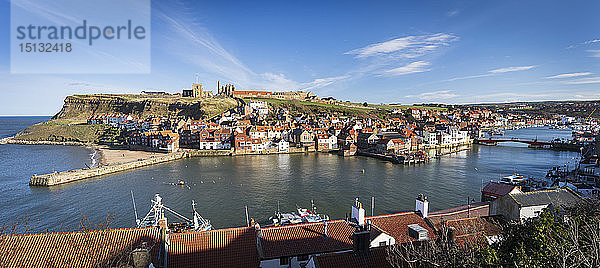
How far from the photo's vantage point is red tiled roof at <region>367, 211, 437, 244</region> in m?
11.4

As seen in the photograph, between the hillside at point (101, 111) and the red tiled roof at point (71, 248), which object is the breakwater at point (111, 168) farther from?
the hillside at point (101, 111)

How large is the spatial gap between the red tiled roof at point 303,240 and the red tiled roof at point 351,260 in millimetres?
1871

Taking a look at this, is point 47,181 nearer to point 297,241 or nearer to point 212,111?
point 297,241

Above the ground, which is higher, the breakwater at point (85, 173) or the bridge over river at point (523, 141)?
the bridge over river at point (523, 141)

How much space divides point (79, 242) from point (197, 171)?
32389 mm

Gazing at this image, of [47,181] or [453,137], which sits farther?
[453,137]

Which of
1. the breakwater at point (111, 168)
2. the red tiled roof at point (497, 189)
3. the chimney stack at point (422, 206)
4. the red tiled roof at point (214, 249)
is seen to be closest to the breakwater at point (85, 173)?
the breakwater at point (111, 168)

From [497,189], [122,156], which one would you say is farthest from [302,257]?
[122,156]

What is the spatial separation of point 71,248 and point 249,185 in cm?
2406

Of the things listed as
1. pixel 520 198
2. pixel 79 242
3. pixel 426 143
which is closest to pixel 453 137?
pixel 426 143

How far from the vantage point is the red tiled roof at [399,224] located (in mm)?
11359

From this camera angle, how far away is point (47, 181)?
32.5 m

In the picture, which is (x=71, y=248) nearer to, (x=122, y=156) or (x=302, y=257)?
(x=302, y=257)

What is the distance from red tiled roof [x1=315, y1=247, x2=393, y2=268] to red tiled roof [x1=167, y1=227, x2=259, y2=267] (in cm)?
227
